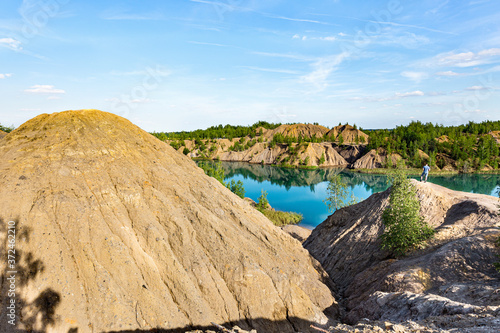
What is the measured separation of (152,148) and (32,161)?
6175 millimetres

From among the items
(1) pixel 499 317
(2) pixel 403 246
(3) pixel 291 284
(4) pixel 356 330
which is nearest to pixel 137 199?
(3) pixel 291 284

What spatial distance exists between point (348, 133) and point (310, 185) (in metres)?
82.1

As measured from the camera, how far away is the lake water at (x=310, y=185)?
195ft

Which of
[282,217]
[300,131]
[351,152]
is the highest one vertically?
[300,131]

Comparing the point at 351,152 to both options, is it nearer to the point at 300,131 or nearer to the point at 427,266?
the point at 300,131

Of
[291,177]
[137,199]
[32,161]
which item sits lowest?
[291,177]

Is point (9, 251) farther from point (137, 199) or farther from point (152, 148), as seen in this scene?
point (152, 148)

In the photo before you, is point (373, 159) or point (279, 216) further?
point (373, 159)

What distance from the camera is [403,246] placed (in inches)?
756

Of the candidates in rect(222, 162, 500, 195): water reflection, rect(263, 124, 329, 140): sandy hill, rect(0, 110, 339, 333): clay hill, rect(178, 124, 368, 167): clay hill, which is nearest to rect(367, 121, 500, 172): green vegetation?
rect(222, 162, 500, 195): water reflection

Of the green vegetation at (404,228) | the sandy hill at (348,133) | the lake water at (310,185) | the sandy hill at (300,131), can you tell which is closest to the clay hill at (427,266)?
the green vegetation at (404,228)

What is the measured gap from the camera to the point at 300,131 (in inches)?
6619

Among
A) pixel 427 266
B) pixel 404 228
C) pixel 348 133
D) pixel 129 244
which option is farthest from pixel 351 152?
pixel 129 244

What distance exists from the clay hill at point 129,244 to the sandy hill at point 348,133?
5477 inches
